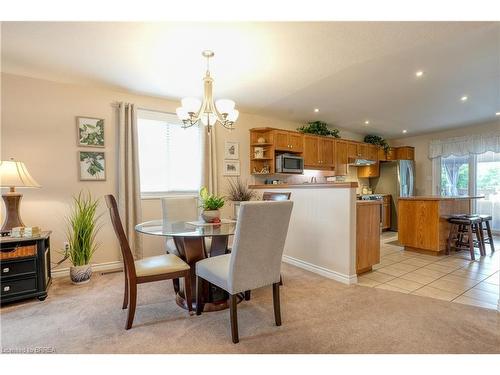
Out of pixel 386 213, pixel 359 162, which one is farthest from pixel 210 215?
pixel 386 213

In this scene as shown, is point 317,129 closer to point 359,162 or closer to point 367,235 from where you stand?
point 359,162

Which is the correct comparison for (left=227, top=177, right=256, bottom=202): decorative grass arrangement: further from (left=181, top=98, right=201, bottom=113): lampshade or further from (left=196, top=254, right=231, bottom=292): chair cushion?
(left=196, top=254, right=231, bottom=292): chair cushion

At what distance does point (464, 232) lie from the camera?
429 cm

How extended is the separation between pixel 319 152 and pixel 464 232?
2797 millimetres

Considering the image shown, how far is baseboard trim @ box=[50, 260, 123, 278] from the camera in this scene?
321cm

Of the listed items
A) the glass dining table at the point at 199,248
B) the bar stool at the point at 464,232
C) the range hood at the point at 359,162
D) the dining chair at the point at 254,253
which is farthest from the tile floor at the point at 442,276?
the range hood at the point at 359,162

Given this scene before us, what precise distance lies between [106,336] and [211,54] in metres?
2.57

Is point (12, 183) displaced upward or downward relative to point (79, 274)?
upward

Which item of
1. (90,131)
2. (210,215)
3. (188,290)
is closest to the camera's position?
(188,290)
